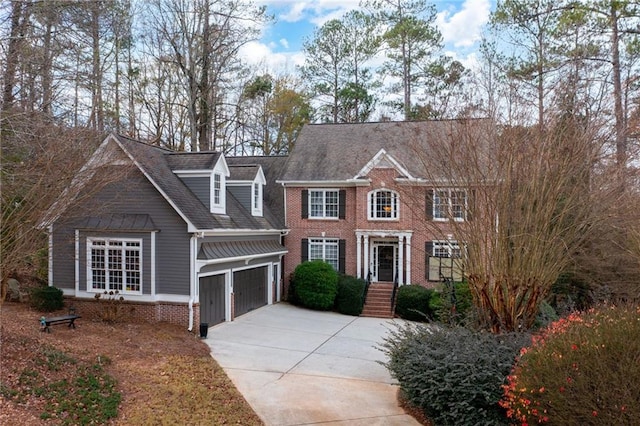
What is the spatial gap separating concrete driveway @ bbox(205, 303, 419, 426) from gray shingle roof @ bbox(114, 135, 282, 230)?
11.3ft

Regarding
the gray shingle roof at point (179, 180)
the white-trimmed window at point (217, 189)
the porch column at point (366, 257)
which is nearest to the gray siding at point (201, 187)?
the gray shingle roof at point (179, 180)

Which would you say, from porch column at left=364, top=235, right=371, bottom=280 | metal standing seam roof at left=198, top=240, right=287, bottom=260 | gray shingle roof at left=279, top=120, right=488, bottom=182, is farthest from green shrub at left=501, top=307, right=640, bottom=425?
gray shingle roof at left=279, top=120, right=488, bottom=182

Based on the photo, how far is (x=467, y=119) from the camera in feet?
32.2

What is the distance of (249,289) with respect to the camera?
59.2 ft

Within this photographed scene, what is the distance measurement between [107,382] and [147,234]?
20.4 feet

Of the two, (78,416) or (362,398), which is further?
(362,398)

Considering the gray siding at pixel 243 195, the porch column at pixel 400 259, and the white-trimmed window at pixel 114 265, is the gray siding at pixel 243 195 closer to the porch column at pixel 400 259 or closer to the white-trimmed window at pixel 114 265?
the white-trimmed window at pixel 114 265

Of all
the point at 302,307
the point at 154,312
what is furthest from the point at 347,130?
the point at 154,312

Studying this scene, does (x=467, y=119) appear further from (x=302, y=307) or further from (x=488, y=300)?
(x=302, y=307)

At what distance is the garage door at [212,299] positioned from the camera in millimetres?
14703

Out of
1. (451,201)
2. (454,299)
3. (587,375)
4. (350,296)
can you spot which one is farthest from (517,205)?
(350,296)

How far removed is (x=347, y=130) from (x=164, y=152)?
384 inches

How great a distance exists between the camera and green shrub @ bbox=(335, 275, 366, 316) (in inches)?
752

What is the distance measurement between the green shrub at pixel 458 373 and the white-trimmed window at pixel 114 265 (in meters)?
9.01
